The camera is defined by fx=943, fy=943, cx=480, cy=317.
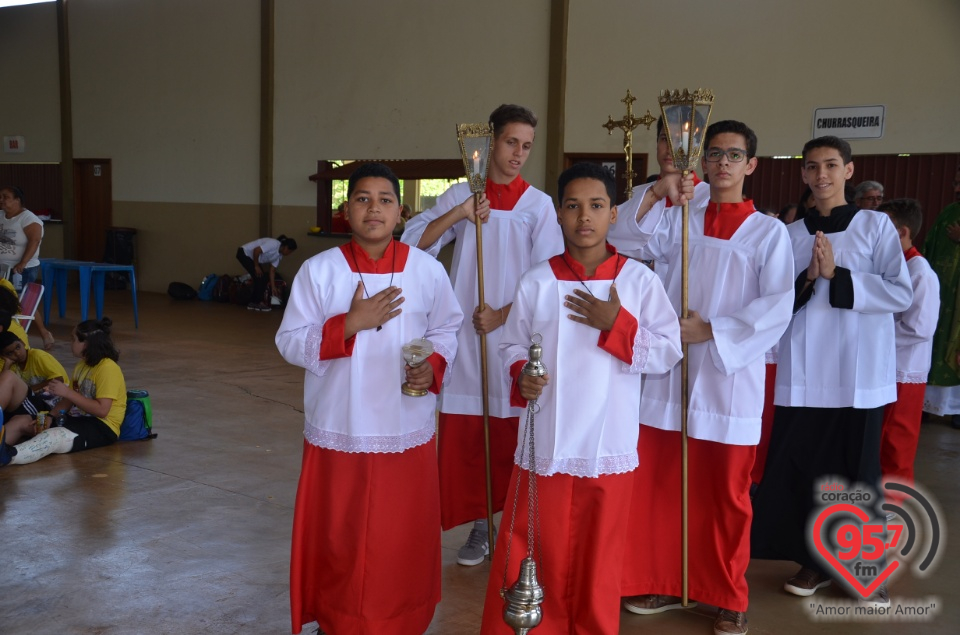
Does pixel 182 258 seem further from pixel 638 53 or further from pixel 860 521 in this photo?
pixel 860 521

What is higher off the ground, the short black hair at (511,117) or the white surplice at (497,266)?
the short black hair at (511,117)

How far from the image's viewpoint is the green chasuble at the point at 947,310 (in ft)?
23.1

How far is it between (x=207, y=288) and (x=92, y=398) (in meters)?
9.86

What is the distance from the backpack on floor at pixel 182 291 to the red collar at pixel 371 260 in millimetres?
13131

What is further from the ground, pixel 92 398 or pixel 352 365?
pixel 352 365

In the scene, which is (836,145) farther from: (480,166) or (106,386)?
(106,386)

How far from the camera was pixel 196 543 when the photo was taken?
435 centimetres

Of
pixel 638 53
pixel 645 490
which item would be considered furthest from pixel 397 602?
pixel 638 53

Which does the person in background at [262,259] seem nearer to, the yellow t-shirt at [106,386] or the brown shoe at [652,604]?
the yellow t-shirt at [106,386]

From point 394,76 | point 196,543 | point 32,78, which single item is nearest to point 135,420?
point 196,543

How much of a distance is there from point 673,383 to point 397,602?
4.10 feet

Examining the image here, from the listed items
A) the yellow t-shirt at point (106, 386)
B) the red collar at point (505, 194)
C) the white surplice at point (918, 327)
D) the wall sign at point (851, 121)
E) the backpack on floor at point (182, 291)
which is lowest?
the backpack on floor at point (182, 291)

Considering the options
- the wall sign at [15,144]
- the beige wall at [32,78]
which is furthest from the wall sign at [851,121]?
the wall sign at [15,144]

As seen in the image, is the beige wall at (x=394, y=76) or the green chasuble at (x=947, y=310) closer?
the green chasuble at (x=947, y=310)
